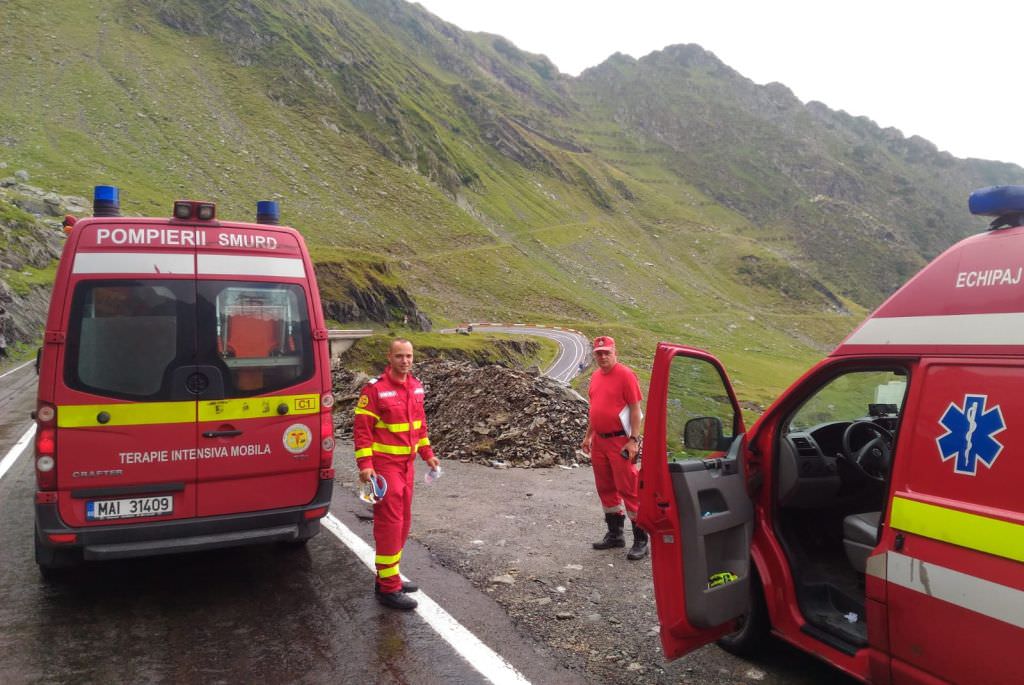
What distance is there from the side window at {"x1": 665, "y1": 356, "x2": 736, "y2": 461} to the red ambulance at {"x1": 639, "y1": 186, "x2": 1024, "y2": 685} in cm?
1

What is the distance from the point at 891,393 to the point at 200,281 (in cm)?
489

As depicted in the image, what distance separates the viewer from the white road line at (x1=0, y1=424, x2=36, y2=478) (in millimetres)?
9500

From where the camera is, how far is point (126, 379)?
4945mm

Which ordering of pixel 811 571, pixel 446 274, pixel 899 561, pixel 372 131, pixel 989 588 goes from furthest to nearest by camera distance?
1. pixel 372 131
2. pixel 446 274
3. pixel 811 571
4. pixel 899 561
5. pixel 989 588

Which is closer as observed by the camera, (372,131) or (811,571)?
(811,571)

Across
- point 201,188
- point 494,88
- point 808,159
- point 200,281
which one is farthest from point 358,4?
point 200,281

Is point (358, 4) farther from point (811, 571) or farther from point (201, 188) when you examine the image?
point (811, 571)

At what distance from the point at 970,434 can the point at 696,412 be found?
56.2 inches

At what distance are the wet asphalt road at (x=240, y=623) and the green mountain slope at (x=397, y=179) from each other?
111 feet

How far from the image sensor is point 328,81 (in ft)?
316

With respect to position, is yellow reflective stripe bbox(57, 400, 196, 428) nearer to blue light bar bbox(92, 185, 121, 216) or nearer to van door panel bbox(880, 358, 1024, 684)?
blue light bar bbox(92, 185, 121, 216)

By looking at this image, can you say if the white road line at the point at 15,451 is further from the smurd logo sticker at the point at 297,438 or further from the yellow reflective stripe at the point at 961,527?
the yellow reflective stripe at the point at 961,527

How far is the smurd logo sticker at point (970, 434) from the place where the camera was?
2820 millimetres

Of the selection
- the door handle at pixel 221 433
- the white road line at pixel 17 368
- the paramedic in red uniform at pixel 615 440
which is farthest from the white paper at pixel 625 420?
the white road line at pixel 17 368
